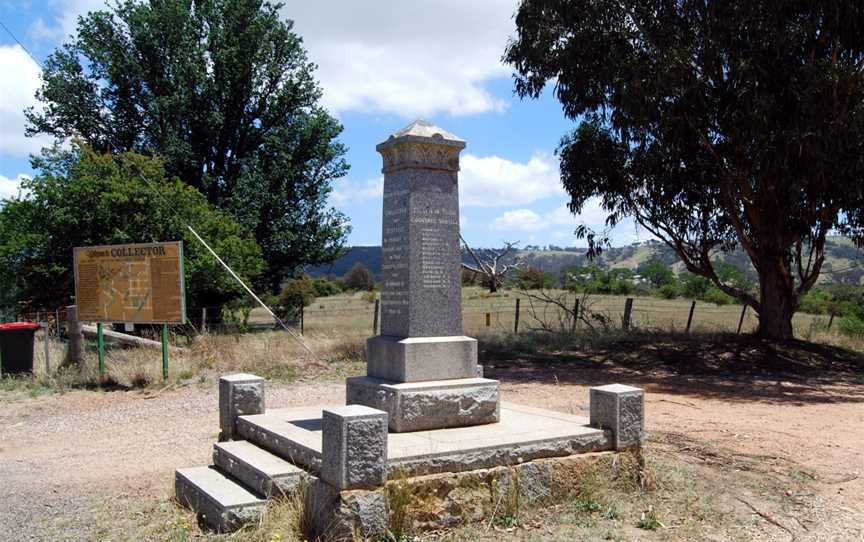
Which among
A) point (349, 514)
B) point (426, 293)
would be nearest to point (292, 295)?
point (426, 293)

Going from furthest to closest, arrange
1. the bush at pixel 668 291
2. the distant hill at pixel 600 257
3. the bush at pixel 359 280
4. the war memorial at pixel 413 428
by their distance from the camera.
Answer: the distant hill at pixel 600 257
the bush at pixel 359 280
the bush at pixel 668 291
the war memorial at pixel 413 428

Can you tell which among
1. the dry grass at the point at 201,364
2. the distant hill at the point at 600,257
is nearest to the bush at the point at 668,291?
the dry grass at the point at 201,364

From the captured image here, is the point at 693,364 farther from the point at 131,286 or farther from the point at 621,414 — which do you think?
the point at 131,286

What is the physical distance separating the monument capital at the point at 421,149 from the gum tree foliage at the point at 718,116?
30.7 ft

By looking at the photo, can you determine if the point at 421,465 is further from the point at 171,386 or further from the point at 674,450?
the point at 171,386

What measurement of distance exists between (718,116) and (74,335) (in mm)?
13867

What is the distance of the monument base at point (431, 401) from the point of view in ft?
22.9

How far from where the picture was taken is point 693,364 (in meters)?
17.1

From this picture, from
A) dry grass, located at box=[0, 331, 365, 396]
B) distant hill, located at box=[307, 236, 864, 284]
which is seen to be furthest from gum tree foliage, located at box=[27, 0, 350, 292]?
distant hill, located at box=[307, 236, 864, 284]

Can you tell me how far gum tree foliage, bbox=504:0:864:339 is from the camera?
1461 cm

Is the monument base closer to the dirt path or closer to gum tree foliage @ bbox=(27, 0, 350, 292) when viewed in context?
the dirt path

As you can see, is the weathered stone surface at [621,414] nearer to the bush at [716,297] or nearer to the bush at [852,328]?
the bush at [852,328]

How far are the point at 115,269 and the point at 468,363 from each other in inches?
374

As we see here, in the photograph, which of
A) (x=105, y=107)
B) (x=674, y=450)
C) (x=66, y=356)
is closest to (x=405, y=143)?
(x=674, y=450)
